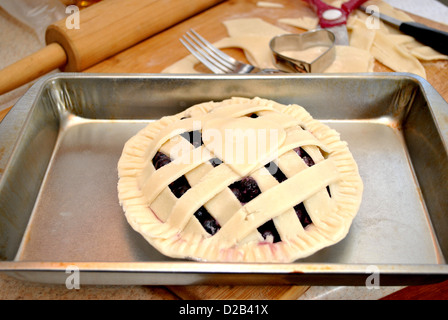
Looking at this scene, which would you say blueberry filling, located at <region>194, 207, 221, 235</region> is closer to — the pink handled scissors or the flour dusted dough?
the flour dusted dough

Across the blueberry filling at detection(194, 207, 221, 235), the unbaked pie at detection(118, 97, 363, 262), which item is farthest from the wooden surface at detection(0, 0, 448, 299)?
the blueberry filling at detection(194, 207, 221, 235)

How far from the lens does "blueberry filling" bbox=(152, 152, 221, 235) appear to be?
1.11m

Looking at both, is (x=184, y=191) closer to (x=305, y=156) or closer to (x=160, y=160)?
(x=160, y=160)

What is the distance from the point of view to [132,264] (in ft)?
3.10

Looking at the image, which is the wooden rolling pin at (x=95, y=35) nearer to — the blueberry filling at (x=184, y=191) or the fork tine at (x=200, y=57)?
the fork tine at (x=200, y=57)

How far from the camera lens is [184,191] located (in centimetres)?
117

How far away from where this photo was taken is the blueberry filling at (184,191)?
1.11 m

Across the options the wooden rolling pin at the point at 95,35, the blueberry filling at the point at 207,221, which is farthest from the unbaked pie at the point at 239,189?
the wooden rolling pin at the point at 95,35

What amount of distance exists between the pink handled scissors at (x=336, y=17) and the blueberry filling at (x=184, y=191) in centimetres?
108

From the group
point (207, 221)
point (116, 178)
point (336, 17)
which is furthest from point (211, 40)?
point (207, 221)

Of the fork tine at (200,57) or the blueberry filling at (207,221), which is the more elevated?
the fork tine at (200,57)

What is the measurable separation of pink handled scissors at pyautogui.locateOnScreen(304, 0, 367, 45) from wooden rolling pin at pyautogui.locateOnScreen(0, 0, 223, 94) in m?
0.66

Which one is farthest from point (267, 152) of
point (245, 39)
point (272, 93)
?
point (245, 39)

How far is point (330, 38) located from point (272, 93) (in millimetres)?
517
